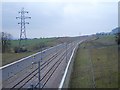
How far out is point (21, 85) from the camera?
13.6 metres

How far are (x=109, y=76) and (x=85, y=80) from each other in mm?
1776

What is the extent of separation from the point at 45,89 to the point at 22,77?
3047 mm

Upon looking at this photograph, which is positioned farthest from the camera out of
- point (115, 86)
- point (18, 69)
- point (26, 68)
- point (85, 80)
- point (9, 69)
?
point (26, 68)

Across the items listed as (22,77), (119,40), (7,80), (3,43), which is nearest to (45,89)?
(7,80)

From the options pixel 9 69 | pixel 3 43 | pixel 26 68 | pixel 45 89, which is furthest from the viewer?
pixel 3 43

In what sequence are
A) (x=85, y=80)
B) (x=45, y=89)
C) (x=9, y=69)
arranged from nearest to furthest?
(x=45, y=89)
(x=9, y=69)
(x=85, y=80)

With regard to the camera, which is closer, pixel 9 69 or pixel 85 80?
pixel 9 69

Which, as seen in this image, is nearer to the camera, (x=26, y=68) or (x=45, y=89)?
(x=45, y=89)

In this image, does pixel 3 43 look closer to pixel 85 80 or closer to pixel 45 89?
pixel 85 80

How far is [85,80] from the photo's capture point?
1700 centimetres

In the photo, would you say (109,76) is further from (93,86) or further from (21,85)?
(21,85)

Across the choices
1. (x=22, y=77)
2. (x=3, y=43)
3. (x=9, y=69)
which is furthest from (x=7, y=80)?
(x=3, y=43)

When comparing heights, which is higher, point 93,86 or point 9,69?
point 9,69

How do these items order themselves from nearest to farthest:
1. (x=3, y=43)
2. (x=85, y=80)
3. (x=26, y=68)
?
1. (x=85, y=80)
2. (x=26, y=68)
3. (x=3, y=43)
